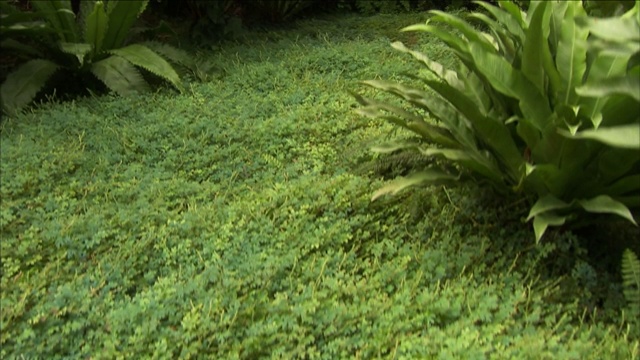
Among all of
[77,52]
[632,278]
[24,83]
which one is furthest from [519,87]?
[24,83]

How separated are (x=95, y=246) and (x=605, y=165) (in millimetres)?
1935

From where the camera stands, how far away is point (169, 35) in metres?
4.53

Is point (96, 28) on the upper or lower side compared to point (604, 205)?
upper

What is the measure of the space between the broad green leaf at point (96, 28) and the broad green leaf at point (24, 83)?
27 cm

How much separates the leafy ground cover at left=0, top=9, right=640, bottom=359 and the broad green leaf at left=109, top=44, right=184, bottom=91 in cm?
30

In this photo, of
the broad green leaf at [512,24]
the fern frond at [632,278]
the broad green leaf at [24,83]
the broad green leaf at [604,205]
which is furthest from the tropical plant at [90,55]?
the fern frond at [632,278]

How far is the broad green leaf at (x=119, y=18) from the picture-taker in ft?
12.1

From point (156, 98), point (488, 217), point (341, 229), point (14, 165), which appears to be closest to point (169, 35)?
point (156, 98)

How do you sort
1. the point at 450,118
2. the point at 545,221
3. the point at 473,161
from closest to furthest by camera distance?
1. the point at 545,221
2. the point at 473,161
3. the point at 450,118

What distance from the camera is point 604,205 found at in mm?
1972

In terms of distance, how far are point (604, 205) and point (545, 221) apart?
195 mm

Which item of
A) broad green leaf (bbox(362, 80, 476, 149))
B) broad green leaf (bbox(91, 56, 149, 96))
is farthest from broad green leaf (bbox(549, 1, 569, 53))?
broad green leaf (bbox(91, 56, 149, 96))

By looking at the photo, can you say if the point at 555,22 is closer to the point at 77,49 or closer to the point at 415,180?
the point at 415,180

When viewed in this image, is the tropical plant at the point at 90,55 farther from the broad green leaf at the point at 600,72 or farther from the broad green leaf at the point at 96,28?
the broad green leaf at the point at 600,72
